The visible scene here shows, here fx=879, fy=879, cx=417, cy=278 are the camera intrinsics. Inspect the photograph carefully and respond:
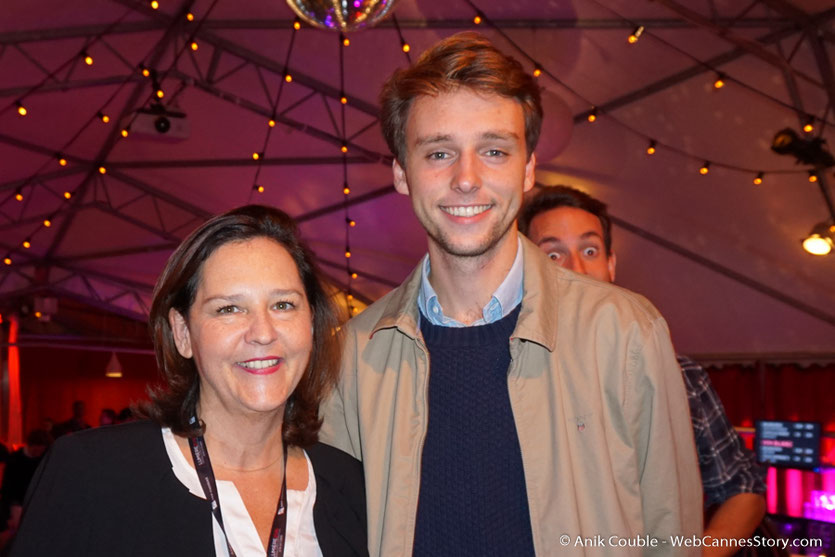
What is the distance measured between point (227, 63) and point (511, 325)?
27.1 ft

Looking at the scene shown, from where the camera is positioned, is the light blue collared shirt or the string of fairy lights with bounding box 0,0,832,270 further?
the string of fairy lights with bounding box 0,0,832,270

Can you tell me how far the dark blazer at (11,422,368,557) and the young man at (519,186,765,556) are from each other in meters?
1.11

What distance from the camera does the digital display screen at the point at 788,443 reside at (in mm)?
7184

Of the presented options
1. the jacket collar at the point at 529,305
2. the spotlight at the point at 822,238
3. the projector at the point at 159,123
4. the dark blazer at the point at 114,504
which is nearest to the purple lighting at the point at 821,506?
the spotlight at the point at 822,238

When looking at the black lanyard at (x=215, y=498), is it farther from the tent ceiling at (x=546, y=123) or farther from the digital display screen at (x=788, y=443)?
the digital display screen at (x=788, y=443)

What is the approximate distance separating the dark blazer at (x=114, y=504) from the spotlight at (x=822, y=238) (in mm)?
6984

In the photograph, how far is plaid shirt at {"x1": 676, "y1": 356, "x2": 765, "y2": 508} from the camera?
2541 millimetres

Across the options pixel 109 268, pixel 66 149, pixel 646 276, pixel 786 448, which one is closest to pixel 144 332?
pixel 109 268

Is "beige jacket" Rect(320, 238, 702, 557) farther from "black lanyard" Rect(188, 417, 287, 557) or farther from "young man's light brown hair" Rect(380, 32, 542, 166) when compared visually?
"young man's light brown hair" Rect(380, 32, 542, 166)

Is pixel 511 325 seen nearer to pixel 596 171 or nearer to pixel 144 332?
pixel 596 171

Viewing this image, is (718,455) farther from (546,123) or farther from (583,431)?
(546,123)

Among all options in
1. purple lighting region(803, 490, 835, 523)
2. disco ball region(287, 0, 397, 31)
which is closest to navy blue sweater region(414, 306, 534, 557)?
disco ball region(287, 0, 397, 31)

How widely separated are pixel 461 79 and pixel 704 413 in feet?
4.04

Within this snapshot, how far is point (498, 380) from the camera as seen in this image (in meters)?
2.10
